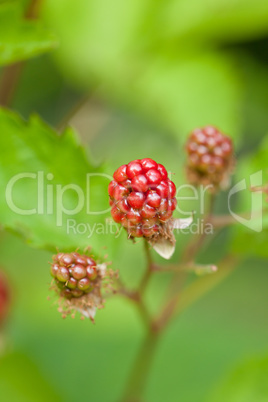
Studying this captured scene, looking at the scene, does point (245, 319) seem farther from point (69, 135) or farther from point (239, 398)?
point (69, 135)

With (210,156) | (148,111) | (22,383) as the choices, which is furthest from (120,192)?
(148,111)

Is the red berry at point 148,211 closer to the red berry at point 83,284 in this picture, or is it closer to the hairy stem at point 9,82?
the red berry at point 83,284

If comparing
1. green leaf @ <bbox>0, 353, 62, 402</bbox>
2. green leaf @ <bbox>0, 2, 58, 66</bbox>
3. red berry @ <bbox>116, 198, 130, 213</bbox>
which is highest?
green leaf @ <bbox>0, 2, 58, 66</bbox>

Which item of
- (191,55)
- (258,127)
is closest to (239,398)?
(191,55)

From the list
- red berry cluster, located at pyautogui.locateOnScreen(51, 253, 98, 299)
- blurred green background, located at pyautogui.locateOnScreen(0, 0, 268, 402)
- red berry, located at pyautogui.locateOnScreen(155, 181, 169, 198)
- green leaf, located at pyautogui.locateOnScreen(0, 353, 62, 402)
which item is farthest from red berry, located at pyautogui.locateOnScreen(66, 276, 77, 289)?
blurred green background, located at pyautogui.locateOnScreen(0, 0, 268, 402)

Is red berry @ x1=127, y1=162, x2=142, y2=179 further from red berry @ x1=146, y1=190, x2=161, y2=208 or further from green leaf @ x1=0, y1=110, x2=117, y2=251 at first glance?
green leaf @ x1=0, y1=110, x2=117, y2=251

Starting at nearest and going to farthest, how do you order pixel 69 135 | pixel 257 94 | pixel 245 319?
pixel 69 135
pixel 245 319
pixel 257 94

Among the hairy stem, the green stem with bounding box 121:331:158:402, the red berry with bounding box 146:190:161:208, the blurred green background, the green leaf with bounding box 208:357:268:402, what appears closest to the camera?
the red berry with bounding box 146:190:161:208
